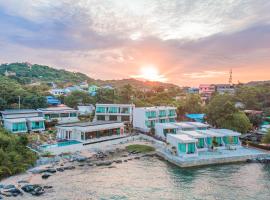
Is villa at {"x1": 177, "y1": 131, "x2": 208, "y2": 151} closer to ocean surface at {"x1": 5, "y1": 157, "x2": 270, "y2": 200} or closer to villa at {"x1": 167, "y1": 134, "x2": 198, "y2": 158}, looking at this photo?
villa at {"x1": 167, "y1": 134, "x2": 198, "y2": 158}

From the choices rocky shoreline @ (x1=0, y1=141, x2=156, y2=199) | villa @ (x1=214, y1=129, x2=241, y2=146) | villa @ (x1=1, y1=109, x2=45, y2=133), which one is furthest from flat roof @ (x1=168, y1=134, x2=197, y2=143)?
villa @ (x1=1, y1=109, x2=45, y2=133)

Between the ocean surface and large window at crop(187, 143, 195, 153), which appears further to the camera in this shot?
large window at crop(187, 143, 195, 153)

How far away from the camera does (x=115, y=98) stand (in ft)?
198

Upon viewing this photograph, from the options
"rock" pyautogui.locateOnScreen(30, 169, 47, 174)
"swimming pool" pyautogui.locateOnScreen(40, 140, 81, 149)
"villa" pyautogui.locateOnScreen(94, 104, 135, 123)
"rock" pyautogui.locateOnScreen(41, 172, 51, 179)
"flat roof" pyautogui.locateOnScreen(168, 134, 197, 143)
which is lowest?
"rock" pyautogui.locateOnScreen(41, 172, 51, 179)

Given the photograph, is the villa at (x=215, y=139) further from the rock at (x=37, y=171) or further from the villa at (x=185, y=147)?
the rock at (x=37, y=171)

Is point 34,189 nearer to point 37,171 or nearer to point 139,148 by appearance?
point 37,171

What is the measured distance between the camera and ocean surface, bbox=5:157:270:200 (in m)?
21.2

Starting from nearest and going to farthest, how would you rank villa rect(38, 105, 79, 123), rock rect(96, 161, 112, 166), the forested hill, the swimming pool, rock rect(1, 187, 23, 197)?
1. rock rect(1, 187, 23, 197)
2. rock rect(96, 161, 112, 166)
3. the swimming pool
4. villa rect(38, 105, 79, 123)
5. the forested hill

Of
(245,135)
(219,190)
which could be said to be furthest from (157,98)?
(219,190)

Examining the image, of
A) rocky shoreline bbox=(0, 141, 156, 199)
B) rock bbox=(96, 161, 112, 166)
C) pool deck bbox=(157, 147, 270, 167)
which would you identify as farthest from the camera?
pool deck bbox=(157, 147, 270, 167)

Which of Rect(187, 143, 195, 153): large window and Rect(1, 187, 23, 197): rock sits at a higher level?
Rect(187, 143, 195, 153): large window

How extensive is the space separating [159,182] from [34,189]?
34.0 ft

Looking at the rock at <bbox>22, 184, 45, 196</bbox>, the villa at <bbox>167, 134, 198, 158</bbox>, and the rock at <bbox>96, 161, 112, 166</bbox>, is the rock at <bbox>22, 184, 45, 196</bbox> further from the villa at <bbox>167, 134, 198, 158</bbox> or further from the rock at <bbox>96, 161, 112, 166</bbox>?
the villa at <bbox>167, 134, 198, 158</bbox>

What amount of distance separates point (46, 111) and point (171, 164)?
23872mm
